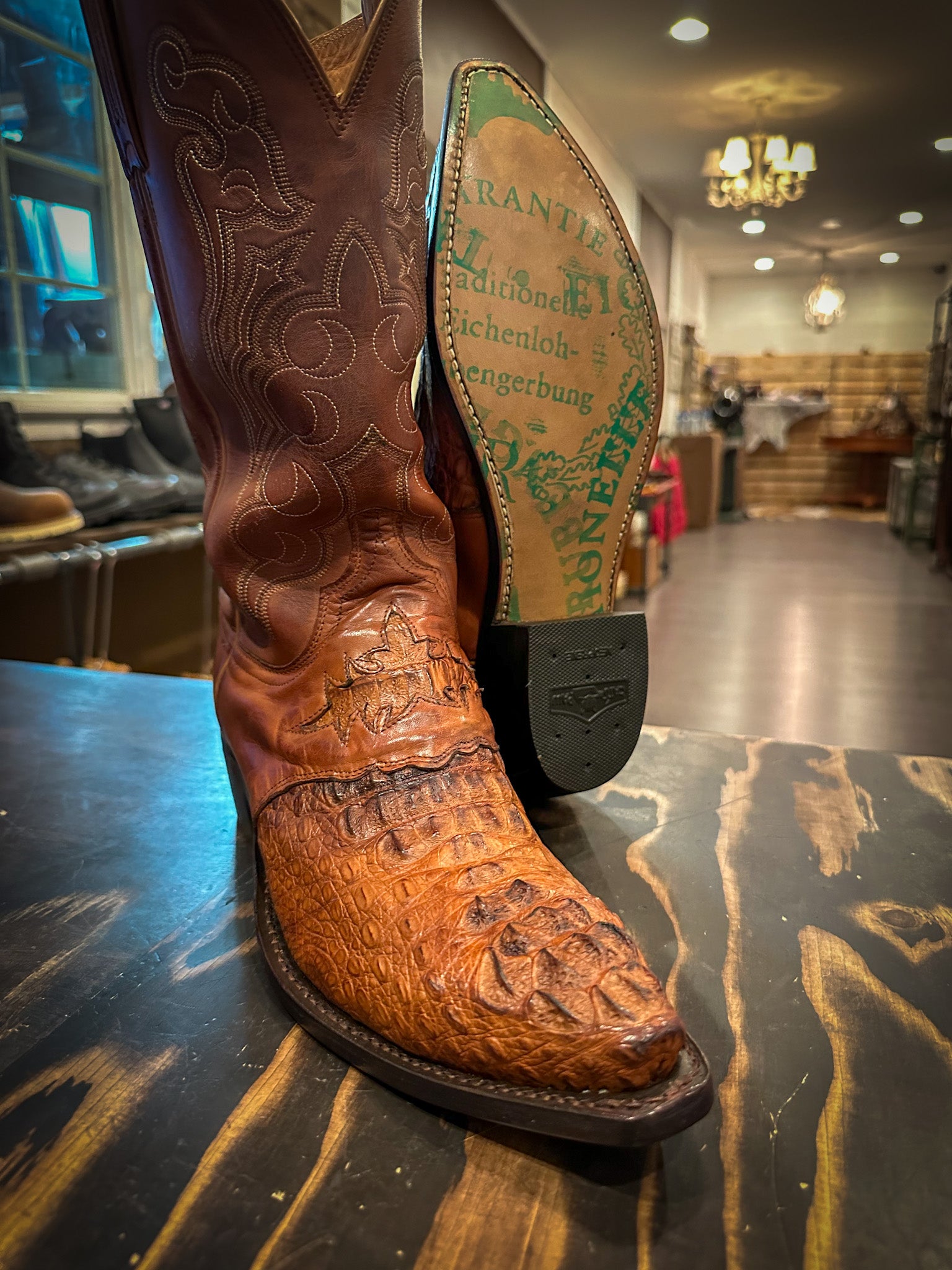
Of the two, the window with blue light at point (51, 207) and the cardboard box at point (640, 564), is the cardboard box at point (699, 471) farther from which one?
the window with blue light at point (51, 207)

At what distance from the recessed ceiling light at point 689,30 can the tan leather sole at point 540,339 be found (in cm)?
455

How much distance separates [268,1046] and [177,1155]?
0.06m

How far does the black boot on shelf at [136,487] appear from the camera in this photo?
2.18 meters

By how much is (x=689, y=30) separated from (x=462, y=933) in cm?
507

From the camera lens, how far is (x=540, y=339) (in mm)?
557

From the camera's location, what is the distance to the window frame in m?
2.45

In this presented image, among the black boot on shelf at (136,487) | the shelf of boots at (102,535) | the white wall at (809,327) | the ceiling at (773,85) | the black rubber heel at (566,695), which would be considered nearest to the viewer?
the black rubber heel at (566,695)

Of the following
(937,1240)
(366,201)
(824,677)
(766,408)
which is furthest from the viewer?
(766,408)

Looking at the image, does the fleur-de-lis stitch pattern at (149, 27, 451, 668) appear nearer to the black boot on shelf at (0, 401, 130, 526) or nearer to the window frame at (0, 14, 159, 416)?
the black boot on shelf at (0, 401, 130, 526)

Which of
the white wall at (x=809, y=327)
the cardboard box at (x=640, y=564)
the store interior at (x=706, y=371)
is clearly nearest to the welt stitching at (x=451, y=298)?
the store interior at (x=706, y=371)

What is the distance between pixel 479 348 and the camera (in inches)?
21.1

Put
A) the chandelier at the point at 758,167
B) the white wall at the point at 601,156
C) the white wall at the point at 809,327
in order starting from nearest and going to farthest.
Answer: the white wall at the point at 601,156
the chandelier at the point at 758,167
the white wall at the point at 809,327

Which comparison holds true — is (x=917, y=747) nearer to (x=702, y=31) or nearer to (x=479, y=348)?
(x=479, y=348)

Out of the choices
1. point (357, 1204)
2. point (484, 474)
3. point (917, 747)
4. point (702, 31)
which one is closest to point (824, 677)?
point (917, 747)
